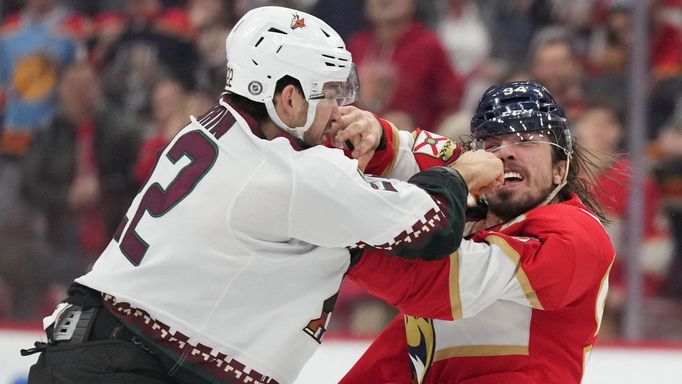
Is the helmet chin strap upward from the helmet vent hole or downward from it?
downward

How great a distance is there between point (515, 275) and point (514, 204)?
0.89 feet

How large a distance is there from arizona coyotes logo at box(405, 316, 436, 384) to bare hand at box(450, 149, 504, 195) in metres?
0.39

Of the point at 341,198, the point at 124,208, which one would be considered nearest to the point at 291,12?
the point at 341,198

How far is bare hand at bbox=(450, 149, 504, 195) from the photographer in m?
2.45

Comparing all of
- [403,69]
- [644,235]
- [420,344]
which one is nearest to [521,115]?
[420,344]

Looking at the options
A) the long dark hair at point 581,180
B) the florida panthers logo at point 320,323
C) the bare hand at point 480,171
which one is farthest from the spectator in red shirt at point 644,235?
the florida panthers logo at point 320,323

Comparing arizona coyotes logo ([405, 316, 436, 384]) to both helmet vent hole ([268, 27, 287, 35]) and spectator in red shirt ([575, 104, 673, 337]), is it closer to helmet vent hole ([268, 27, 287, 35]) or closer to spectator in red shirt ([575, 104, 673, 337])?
helmet vent hole ([268, 27, 287, 35])

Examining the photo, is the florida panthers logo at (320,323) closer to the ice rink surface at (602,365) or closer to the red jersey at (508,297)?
the red jersey at (508,297)

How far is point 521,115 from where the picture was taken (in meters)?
2.62

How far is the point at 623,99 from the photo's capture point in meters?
4.79

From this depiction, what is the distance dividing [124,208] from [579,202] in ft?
9.62

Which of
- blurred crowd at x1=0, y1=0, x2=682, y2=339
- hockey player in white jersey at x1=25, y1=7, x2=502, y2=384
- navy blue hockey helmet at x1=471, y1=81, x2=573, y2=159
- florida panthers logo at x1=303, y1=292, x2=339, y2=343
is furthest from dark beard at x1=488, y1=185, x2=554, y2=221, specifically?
blurred crowd at x1=0, y1=0, x2=682, y2=339

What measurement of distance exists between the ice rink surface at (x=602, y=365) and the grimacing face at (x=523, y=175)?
1666 millimetres

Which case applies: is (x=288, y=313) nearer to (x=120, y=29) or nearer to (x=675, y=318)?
(x=675, y=318)
